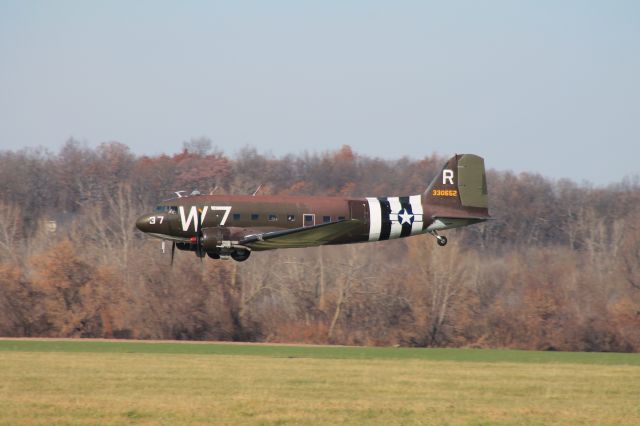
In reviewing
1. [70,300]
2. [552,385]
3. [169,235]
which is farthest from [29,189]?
[552,385]

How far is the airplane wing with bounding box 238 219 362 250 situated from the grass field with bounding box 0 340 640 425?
4970mm

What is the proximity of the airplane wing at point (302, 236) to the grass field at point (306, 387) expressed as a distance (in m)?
4.97

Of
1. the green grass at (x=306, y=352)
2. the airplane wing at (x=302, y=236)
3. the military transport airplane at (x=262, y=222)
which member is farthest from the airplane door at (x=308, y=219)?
the green grass at (x=306, y=352)

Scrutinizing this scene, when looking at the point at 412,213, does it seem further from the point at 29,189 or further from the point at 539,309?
the point at 29,189

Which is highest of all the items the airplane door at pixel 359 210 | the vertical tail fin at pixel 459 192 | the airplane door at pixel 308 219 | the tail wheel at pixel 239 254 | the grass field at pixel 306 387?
the vertical tail fin at pixel 459 192

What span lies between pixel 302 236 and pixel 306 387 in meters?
6.43

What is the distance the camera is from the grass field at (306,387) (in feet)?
104

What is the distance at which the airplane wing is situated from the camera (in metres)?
41.2

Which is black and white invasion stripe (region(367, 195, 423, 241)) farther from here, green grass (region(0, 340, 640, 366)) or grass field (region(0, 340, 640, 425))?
green grass (region(0, 340, 640, 366))

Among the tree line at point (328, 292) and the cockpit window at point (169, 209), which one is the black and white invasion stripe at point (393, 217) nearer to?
the cockpit window at point (169, 209)

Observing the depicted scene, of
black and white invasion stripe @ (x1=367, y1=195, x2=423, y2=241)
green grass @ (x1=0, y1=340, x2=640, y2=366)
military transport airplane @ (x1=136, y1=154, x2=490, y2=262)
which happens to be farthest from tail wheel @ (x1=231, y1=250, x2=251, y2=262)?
green grass @ (x1=0, y1=340, x2=640, y2=366)

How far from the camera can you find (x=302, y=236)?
4178 centimetres

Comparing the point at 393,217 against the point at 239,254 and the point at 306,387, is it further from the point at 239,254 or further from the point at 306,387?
the point at 306,387

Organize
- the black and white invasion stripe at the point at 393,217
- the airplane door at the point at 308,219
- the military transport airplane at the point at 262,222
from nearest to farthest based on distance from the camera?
the military transport airplane at the point at 262,222
the airplane door at the point at 308,219
the black and white invasion stripe at the point at 393,217
